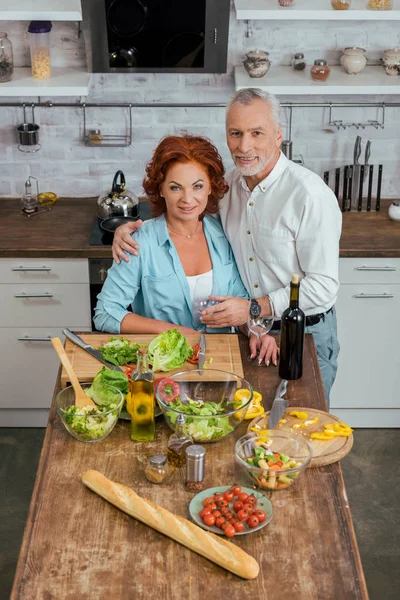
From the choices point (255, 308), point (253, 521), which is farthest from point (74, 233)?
point (253, 521)

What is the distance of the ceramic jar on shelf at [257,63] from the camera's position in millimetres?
4000

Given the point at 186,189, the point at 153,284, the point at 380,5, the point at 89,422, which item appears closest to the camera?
the point at 89,422

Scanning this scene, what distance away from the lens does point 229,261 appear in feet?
10.3

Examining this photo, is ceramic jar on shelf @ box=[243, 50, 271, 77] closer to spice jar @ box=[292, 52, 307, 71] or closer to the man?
spice jar @ box=[292, 52, 307, 71]

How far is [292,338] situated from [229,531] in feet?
2.59

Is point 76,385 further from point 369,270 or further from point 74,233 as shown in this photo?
point 369,270

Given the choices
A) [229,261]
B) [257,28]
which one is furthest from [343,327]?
[257,28]

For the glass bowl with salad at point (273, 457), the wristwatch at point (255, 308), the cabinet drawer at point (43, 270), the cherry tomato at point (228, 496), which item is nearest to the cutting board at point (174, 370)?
the wristwatch at point (255, 308)

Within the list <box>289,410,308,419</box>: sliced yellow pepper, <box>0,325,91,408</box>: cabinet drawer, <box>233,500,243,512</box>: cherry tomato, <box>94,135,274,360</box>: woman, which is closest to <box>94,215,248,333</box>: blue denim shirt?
<box>94,135,274,360</box>: woman

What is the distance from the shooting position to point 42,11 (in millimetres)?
3732

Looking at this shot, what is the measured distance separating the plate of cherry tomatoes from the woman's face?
113 centimetres

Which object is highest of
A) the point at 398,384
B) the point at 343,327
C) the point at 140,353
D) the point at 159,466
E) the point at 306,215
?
the point at 306,215

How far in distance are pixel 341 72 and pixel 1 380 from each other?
2.35 meters

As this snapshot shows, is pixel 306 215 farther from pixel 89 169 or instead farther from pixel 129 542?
pixel 89 169
